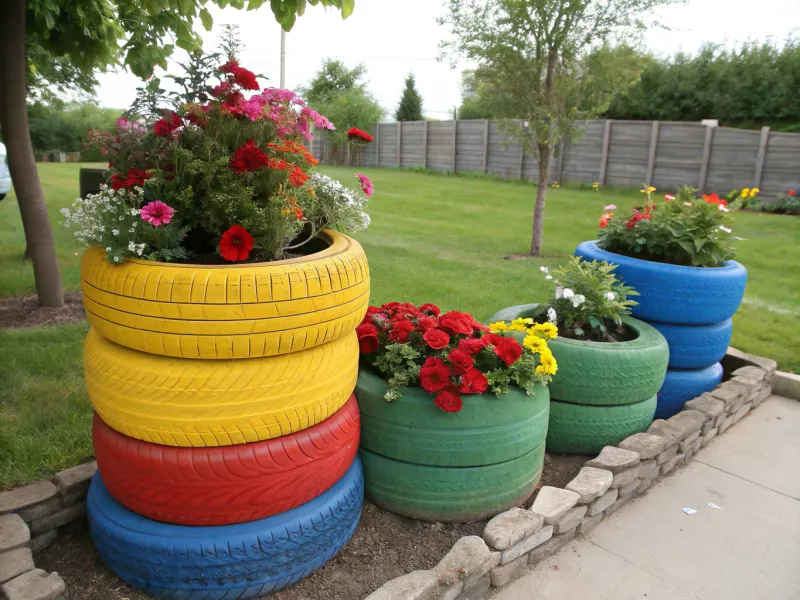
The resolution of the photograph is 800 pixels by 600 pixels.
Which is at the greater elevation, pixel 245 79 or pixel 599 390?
pixel 245 79

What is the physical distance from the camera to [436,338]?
2.89 meters

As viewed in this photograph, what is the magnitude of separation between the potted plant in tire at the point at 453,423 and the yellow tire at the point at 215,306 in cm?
68

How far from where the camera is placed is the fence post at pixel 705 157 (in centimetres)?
1692

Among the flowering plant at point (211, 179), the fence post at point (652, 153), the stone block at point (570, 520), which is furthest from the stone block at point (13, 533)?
the fence post at point (652, 153)

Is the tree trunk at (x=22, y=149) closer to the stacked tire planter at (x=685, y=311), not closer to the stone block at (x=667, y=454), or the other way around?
the stacked tire planter at (x=685, y=311)

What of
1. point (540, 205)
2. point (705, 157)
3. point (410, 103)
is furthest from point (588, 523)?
point (410, 103)

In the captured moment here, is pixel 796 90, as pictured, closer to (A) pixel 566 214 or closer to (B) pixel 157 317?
(A) pixel 566 214

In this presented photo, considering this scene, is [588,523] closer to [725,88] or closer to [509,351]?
[509,351]

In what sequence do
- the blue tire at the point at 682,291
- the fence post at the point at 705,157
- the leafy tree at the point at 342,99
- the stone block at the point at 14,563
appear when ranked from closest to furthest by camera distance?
the stone block at the point at 14,563
the blue tire at the point at 682,291
the fence post at the point at 705,157
the leafy tree at the point at 342,99

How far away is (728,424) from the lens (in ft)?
Result: 13.9

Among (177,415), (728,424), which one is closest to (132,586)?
(177,415)

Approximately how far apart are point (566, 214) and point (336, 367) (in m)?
12.5

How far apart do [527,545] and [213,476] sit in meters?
1.41

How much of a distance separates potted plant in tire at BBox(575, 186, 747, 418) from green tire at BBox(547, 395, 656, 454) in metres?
0.77
